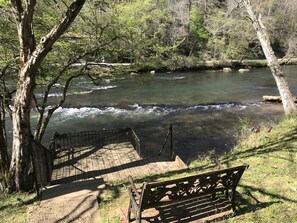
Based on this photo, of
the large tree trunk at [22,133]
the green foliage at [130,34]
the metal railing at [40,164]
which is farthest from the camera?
the green foliage at [130,34]

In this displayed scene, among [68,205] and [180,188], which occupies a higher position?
[180,188]

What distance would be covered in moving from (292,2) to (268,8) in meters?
4.62

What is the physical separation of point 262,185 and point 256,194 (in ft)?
1.27

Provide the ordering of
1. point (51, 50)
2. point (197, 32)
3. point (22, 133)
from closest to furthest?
1. point (22, 133)
2. point (51, 50)
3. point (197, 32)

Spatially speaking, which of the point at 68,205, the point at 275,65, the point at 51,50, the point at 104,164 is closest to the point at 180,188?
the point at 68,205

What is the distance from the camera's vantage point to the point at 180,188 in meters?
3.73

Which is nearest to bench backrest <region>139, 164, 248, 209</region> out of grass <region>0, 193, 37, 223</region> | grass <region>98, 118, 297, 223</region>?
grass <region>98, 118, 297, 223</region>

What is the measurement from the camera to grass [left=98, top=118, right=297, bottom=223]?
423cm

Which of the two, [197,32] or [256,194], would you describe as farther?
[197,32]

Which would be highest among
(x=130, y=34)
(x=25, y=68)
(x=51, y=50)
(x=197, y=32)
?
(x=197, y=32)

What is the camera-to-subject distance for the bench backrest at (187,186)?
350 centimetres

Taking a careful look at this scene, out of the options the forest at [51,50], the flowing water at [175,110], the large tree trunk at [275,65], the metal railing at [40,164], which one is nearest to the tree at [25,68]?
the forest at [51,50]

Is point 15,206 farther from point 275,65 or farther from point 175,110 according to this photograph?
point 175,110

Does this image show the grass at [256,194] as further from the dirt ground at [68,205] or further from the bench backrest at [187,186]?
the bench backrest at [187,186]
